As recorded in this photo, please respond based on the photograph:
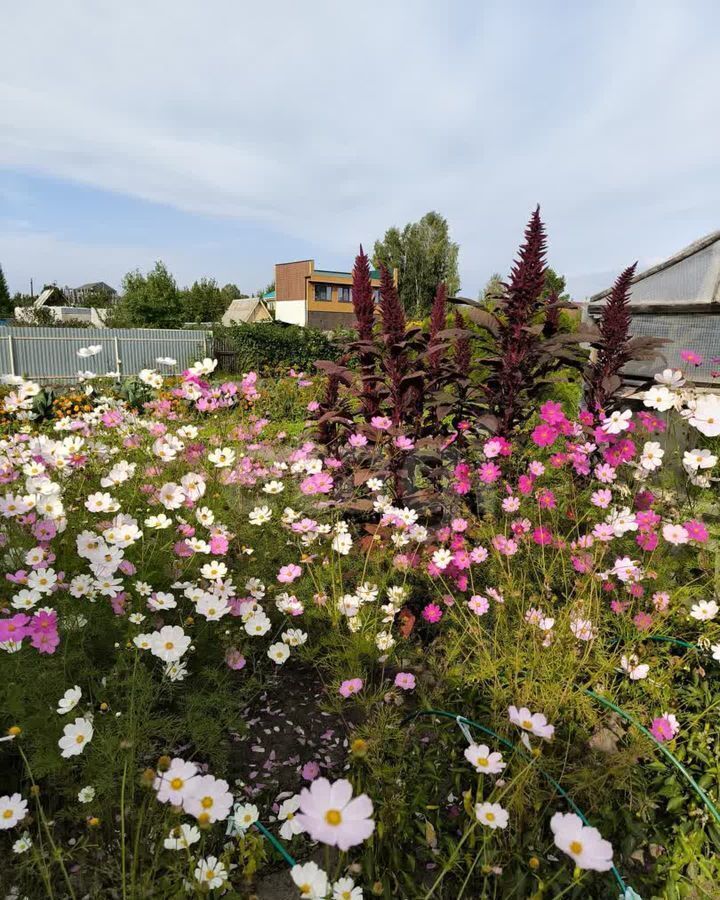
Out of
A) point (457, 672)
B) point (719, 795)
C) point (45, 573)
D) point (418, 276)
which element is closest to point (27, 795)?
point (45, 573)

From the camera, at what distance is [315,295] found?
4119cm

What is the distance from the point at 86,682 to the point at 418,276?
32.8m

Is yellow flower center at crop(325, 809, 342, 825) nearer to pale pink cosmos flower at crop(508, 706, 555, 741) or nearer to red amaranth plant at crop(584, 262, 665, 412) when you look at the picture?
pale pink cosmos flower at crop(508, 706, 555, 741)

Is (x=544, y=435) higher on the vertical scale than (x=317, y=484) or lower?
higher

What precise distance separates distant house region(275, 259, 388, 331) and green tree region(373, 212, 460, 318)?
7.82m

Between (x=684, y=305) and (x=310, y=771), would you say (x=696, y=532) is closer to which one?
(x=310, y=771)

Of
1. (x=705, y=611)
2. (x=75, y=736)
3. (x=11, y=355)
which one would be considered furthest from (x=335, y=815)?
(x=11, y=355)

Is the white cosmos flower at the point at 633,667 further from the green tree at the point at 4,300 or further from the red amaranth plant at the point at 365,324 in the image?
the green tree at the point at 4,300

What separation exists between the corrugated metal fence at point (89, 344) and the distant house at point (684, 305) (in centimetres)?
1233

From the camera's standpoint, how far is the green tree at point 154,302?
Result: 34.3m

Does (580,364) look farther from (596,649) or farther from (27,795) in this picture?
(27,795)

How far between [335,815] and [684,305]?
5540mm

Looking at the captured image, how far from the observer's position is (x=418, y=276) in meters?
32.2

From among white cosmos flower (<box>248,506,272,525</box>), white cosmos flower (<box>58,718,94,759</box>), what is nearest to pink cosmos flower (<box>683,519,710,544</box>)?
white cosmos flower (<box>248,506,272,525</box>)
